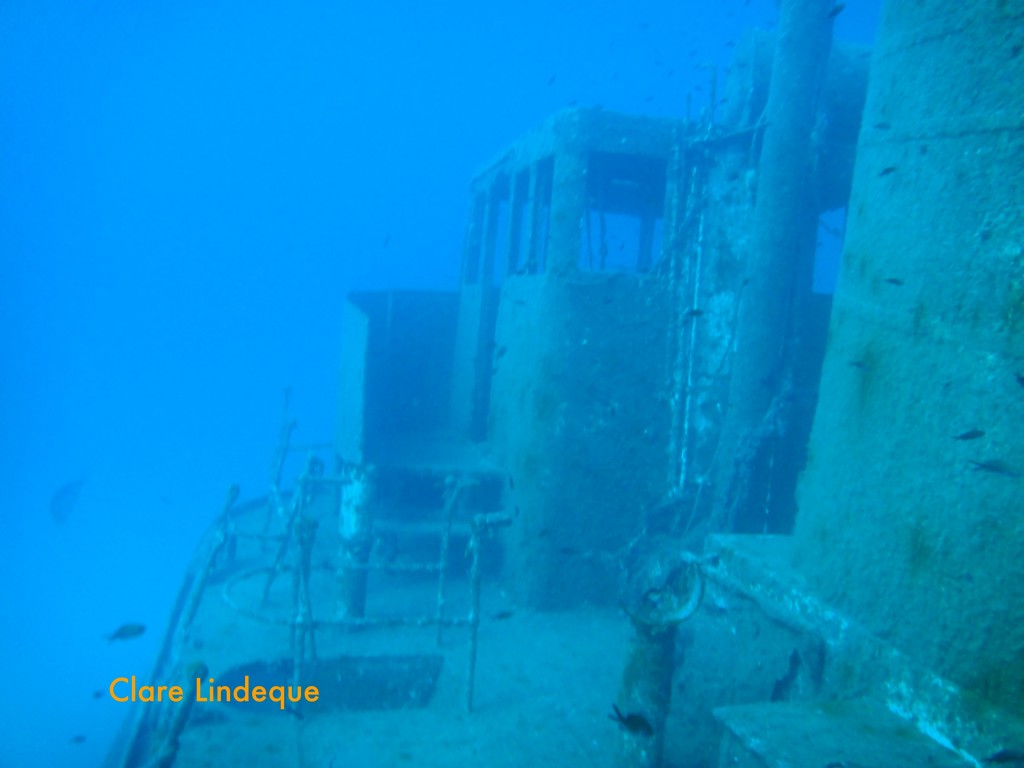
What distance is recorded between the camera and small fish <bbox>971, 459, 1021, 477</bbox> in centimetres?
256

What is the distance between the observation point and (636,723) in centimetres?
408

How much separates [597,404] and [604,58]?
454 ft

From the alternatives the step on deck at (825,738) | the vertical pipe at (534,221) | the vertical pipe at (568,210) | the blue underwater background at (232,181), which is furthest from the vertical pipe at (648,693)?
the blue underwater background at (232,181)

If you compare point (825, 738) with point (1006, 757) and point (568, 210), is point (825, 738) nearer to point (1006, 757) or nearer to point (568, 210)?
point (1006, 757)

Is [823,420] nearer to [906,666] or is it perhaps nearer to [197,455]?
[906,666]

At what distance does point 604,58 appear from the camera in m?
130

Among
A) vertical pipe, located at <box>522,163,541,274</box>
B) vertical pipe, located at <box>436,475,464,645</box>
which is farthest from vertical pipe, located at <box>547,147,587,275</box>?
vertical pipe, located at <box>436,475,464,645</box>

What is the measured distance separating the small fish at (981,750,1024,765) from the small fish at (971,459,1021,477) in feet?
3.20

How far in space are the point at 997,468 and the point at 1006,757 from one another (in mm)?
1035

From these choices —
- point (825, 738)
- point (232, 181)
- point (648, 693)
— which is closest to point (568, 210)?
point (648, 693)

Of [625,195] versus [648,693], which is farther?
[625,195]

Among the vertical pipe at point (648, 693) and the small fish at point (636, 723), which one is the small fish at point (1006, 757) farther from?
the small fish at point (636, 723)

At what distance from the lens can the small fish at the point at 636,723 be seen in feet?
13.3

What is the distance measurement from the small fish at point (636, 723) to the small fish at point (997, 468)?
7.95 ft
